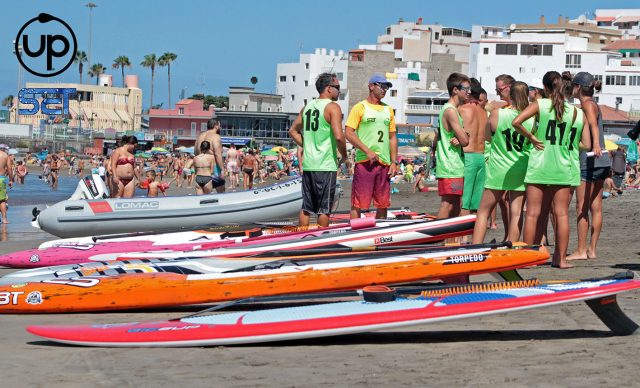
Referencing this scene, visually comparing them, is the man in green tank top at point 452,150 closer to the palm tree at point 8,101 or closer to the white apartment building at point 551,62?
the white apartment building at point 551,62

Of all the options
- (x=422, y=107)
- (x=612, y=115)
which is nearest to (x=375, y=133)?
(x=612, y=115)

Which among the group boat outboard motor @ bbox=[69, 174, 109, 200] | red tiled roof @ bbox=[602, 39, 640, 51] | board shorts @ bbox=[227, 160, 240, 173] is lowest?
board shorts @ bbox=[227, 160, 240, 173]

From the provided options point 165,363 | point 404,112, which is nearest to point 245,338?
point 165,363

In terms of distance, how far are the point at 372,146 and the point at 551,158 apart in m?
2.15

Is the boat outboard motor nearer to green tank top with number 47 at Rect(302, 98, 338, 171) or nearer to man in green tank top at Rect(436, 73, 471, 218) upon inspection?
green tank top with number 47 at Rect(302, 98, 338, 171)

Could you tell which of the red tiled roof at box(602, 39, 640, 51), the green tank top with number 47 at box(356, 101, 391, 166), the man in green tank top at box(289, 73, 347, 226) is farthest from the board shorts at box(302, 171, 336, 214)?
the red tiled roof at box(602, 39, 640, 51)

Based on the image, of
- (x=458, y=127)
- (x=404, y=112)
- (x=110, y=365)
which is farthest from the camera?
(x=404, y=112)

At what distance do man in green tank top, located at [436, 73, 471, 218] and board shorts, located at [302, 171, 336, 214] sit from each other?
43.2 inches

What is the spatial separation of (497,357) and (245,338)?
1.34 metres

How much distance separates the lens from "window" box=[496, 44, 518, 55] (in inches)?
3971

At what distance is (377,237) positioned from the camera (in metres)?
8.82

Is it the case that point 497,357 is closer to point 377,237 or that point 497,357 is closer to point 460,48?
point 377,237

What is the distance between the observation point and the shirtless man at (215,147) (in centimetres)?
1603

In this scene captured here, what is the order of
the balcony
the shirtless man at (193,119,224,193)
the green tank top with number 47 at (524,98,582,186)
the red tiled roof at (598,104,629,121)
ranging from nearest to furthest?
the green tank top with number 47 at (524,98,582,186) → the shirtless man at (193,119,224,193) → the red tiled roof at (598,104,629,121) → the balcony
